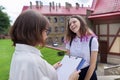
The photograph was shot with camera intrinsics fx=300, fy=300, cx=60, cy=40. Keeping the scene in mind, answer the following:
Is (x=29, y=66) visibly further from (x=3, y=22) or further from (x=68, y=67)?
(x=3, y=22)

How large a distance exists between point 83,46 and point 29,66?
1555 mm

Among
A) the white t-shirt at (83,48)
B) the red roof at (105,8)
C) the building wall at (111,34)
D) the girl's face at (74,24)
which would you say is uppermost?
the red roof at (105,8)

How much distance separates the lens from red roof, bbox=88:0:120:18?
2100 cm

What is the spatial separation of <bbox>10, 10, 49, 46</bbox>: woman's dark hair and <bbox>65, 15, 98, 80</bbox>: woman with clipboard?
136cm

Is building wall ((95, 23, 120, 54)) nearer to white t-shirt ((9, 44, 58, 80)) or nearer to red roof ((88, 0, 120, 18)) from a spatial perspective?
red roof ((88, 0, 120, 18))

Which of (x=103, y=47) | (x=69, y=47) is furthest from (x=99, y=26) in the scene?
(x=69, y=47)

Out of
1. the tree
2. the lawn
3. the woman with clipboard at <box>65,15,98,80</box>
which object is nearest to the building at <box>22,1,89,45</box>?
the tree

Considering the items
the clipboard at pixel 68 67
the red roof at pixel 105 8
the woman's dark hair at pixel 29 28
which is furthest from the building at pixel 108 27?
the woman's dark hair at pixel 29 28

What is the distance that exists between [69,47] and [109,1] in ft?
64.5

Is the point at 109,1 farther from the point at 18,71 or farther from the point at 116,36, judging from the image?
the point at 18,71

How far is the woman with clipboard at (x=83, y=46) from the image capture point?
11.1ft

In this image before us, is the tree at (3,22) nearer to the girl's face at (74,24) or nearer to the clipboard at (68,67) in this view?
the girl's face at (74,24)

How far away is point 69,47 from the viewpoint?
11.9 ft

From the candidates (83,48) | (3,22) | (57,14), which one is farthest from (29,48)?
(3,22)
